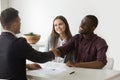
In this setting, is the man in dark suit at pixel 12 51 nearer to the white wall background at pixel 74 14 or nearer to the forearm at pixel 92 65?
the forearm at pixel 92 65

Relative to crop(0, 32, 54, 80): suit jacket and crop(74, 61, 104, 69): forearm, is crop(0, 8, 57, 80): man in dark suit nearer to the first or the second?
crop(0, 32, 54, 80): suit jacket

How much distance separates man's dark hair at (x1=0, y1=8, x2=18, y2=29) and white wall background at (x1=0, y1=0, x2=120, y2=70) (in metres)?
2.14

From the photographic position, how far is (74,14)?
4285 mm

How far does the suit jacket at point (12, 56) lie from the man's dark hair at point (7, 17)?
0.26ft

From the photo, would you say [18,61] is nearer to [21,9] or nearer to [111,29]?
[111,29]

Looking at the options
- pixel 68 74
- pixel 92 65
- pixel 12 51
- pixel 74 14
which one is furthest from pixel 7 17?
pixel 74 14

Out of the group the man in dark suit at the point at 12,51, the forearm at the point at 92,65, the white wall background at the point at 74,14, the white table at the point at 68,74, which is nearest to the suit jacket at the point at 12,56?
the man in dark suit at the point at 12,51

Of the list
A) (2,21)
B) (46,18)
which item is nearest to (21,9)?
(46,18)

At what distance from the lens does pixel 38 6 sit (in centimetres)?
470

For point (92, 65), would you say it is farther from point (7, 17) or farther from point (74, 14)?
point (74, 14)

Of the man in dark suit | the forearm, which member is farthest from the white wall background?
the man in dark suit

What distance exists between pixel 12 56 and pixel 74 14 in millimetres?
2414

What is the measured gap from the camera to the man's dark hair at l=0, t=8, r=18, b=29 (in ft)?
6.73

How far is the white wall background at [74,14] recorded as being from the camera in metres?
3.91
